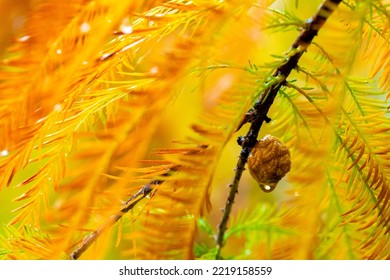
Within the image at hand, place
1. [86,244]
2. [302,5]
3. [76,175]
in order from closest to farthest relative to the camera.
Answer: [76,175] → [86,244] → [302,5]

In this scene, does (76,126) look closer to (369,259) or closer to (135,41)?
(135,41)

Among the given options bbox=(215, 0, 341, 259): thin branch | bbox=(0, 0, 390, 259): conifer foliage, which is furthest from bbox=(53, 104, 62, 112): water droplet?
bbox=(215, 0, 341, 259): thin branch

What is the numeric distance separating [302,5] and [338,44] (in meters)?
0.23

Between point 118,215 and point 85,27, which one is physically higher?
point 85,27

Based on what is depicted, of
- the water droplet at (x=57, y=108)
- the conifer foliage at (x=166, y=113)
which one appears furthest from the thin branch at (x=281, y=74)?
the water droplet at (x=57, y=108)

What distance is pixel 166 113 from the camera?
12.2 inches

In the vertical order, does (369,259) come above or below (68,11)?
below

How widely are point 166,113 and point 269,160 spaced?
0.23 ft

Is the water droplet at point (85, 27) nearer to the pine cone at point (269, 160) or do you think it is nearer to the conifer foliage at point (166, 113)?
the conifer foliage at point (166, 113)

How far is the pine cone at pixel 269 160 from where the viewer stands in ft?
1.05

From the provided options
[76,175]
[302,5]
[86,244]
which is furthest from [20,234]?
[302,5]

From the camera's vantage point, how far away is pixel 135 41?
0.98ft

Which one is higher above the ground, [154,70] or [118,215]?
[154,70]

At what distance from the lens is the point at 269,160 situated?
0.32m
